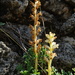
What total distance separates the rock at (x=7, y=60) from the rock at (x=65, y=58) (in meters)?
0.77

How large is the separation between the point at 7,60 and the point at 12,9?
1.17m

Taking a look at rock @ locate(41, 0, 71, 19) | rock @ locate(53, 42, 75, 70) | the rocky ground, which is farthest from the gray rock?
rock @ locate(53, 42, 75, 70)

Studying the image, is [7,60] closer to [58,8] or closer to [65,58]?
[65,58]

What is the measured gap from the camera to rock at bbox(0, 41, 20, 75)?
301cm

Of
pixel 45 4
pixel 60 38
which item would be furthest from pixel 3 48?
pixel 45 4

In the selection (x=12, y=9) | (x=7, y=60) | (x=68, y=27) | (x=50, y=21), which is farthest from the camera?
(x=50, y=21)

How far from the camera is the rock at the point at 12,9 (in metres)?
3.71

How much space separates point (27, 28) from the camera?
396 centimetres

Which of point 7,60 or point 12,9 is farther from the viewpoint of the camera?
point 12,9

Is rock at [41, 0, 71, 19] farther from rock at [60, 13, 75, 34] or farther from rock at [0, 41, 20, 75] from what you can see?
rock at [0, 41, 20, 75]

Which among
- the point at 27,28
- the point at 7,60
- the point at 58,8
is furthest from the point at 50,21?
the point at 7,60

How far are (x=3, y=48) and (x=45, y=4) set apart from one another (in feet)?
5.40

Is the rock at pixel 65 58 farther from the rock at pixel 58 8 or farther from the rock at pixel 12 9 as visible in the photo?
the rock at pixel 12 9

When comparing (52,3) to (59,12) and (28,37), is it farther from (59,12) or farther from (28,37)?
(28,37)
